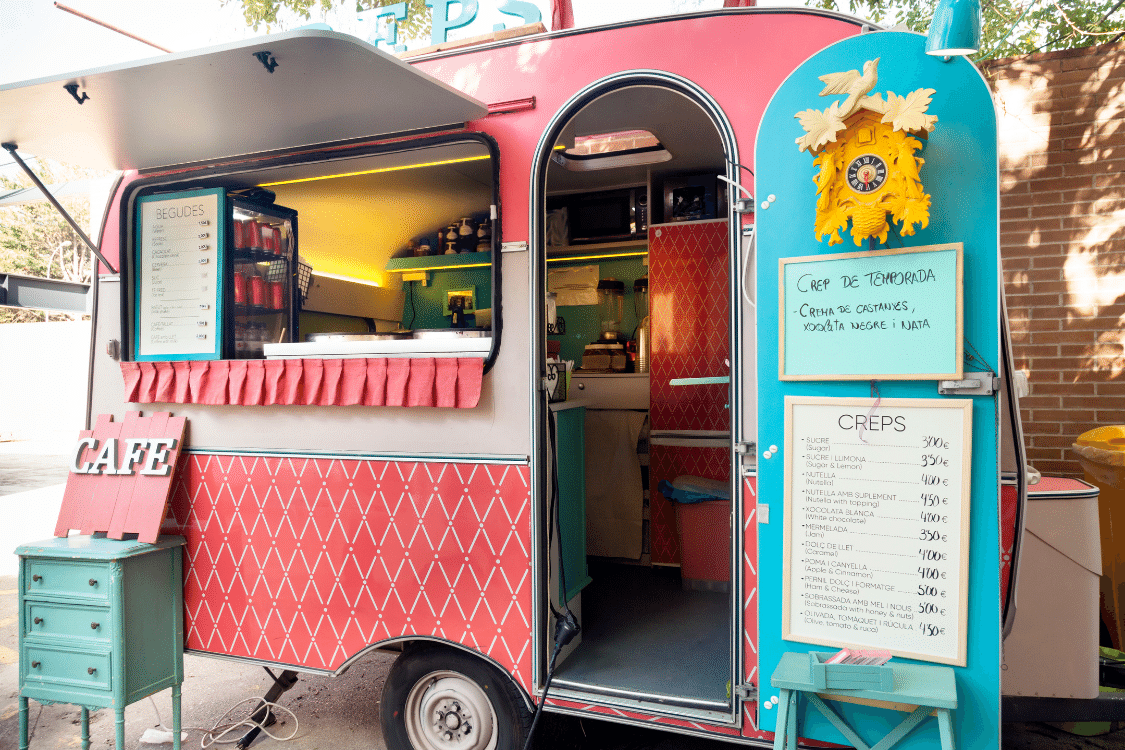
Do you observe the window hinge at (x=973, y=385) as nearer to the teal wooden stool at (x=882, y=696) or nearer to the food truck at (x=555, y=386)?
the food truck at (x=555, y=386)

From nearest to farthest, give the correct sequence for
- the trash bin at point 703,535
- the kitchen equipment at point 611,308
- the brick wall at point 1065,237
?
the trash bin at point 703,535 < the brick wall at point 1065,237 < the kitchen equipment at point 611,308

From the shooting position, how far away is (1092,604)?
2.78 meters

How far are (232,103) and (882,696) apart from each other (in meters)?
3.11

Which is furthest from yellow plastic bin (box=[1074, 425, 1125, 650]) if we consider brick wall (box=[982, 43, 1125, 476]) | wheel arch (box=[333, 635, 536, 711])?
wheel arch (box=[333, 635, 536, 711])

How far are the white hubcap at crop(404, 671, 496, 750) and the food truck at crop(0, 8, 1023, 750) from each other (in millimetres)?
13

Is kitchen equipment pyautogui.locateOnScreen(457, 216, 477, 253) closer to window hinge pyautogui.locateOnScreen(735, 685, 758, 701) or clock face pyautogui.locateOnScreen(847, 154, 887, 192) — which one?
clock face pyautogui.locateOnScreen(847, 154, 887, 192)

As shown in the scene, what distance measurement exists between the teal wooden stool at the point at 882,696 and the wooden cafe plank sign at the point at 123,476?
2864 mm

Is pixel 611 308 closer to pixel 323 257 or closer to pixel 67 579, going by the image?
pixel 323 257

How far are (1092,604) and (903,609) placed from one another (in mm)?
1266

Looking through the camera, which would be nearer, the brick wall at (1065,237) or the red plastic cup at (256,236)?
the red plastic cup at (256,236)

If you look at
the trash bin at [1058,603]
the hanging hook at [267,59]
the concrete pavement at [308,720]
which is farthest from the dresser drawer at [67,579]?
the trash bin at [1058,603]

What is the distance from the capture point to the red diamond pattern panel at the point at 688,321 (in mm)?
4617

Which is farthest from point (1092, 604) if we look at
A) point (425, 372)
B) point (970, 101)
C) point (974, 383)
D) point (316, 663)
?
point (316, 663)

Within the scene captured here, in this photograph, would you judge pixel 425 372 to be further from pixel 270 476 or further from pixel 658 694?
pixel 658 694
